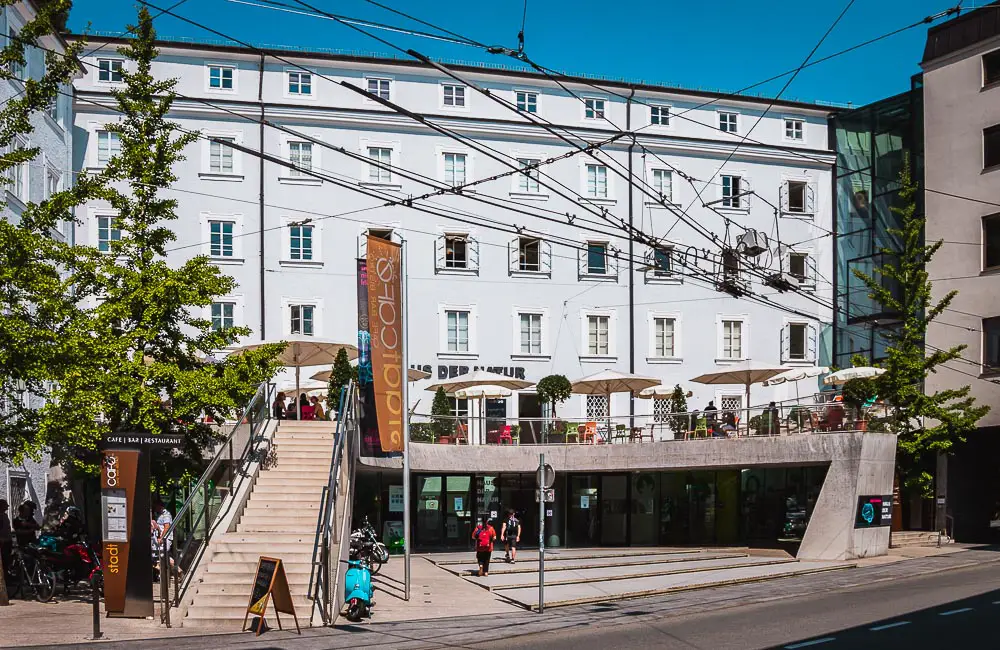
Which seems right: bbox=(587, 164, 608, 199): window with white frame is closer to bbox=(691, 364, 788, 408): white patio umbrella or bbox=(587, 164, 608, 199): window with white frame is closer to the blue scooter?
bbox=(691, 364, 788, 408): white patio umbrella

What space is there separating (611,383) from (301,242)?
12.9 meters

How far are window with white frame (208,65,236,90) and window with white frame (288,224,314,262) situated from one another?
5.95m

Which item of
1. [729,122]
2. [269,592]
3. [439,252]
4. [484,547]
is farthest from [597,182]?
[269,592]

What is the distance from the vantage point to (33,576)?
21.5 m

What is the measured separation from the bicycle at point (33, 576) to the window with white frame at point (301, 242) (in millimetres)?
22027

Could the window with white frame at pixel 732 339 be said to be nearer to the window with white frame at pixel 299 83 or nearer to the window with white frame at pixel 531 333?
the window with white frame at pixel 531 333

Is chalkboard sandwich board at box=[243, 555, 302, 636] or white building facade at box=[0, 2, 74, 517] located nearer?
chalkboard sandwich board at box=[243, 555, 302, 636]

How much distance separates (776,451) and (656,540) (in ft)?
23.8

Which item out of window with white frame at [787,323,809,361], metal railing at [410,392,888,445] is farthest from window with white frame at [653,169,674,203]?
metal railing at [410,392,888,445]

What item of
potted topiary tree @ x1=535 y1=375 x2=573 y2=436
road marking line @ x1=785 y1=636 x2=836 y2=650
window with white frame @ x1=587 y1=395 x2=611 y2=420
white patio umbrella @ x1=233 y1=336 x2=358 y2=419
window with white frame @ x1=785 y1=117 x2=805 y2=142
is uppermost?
window with white frame @ x1=785 y1=117 x2=805 y2=142

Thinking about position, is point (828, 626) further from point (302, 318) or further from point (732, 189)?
point (732, 189)

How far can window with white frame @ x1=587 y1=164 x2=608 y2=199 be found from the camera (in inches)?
1829

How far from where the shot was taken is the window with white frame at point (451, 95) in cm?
4569

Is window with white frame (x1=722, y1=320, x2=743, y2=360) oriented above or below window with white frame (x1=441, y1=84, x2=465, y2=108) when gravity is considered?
below
